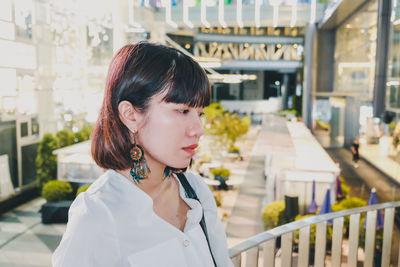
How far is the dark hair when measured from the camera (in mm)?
955

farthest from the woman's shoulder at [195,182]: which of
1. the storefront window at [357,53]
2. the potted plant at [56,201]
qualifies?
the storefront window at [357,53]

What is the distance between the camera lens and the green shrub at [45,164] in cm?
902

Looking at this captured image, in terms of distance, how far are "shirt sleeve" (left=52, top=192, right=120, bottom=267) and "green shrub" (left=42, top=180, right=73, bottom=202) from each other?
744 cm

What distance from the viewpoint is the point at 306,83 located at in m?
16.6

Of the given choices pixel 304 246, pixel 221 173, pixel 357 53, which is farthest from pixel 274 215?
pixel 357 53

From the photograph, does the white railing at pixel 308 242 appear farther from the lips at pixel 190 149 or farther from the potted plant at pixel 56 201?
the potted plant at pixel 56 201

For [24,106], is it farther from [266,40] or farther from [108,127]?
[266,40]

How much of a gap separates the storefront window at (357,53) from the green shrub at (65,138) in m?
6.89

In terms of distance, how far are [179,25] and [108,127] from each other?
1401 centimetres

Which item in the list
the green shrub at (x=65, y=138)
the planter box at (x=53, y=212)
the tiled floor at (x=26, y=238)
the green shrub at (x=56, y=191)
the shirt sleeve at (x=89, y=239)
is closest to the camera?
the shirt sleeve at (x=89, y=239)

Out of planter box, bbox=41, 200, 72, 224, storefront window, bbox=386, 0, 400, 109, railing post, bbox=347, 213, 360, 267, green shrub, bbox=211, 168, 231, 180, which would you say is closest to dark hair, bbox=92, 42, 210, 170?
railing post, bbox=347, 213, 360, 267

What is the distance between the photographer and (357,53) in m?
11.9

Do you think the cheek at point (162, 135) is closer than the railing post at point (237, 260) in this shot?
Yes

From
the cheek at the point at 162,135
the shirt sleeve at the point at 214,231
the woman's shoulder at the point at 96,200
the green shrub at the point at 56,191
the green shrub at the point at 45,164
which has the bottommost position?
the green shrub at the point at 56,191
